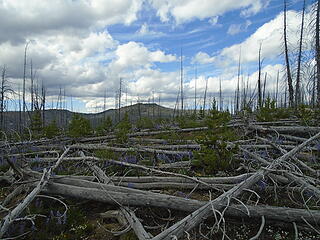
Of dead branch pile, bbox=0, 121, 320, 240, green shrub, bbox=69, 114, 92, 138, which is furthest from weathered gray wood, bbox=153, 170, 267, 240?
green shrub, bbox=69, 114, 92, 138

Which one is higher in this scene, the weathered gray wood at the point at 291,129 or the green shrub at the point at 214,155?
the weathered gray wood at the point at 291,129

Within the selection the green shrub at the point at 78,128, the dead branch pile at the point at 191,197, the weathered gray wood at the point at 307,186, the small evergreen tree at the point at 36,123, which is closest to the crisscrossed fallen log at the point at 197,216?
the dead branch pile at the point at 191,197

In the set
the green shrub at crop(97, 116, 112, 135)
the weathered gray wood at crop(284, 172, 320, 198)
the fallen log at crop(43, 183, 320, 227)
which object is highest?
the green shrub at crop(97, 116, 112, 135)

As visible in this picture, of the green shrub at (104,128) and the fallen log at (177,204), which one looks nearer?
the fallen log at (177,204)

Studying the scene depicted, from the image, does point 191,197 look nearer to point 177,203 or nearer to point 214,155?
point 177,203

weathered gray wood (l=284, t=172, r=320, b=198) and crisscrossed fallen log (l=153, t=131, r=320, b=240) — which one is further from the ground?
weathered gray wood (l=284, t=172, r=320, b=198)

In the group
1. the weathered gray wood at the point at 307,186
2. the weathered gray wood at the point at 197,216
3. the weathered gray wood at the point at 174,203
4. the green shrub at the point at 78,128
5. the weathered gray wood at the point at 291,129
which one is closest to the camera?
the weathered gray wood at the point at 197,216

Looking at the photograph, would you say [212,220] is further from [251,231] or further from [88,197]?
[88,197]

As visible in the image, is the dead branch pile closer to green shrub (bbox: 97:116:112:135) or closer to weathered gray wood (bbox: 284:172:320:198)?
weathered gray wood (bbox: 284:172:320:198)

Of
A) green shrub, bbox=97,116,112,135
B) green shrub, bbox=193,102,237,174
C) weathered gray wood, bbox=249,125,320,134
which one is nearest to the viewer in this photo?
green shrub, bbox=193,102,237,174

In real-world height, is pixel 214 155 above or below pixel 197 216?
above

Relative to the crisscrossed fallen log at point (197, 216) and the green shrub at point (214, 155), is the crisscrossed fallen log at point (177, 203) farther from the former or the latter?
the green shrub at point (214, 155)

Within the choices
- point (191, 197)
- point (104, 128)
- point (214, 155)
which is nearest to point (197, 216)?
point (191, 197)

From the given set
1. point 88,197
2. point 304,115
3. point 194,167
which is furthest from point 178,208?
point 304,115
